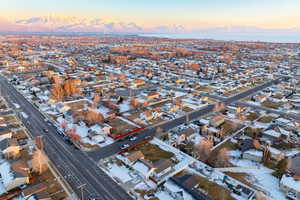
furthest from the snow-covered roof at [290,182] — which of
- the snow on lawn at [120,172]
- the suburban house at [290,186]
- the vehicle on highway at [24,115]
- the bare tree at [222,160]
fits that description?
the vehicle on highway at [24,115]

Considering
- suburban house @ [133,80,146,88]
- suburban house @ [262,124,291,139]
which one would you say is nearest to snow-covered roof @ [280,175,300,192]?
suburban house @ [262,124,291,139]

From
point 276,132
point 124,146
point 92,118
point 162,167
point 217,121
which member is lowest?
point 124,146

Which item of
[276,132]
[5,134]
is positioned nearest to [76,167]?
[5,134]

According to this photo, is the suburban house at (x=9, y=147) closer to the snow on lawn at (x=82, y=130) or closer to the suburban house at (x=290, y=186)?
the snow on lawn at (x=82, y=130)

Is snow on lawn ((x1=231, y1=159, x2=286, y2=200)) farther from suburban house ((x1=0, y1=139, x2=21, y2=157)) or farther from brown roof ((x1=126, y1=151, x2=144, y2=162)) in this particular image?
suburban house ((x1=0, y1=139, x2=21, y2=157))

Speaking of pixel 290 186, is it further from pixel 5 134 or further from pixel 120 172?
pixel 5 134

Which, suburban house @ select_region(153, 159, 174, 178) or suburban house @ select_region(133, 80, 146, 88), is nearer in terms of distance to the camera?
suburban house @ select_region(153, 159, 174, 178)
